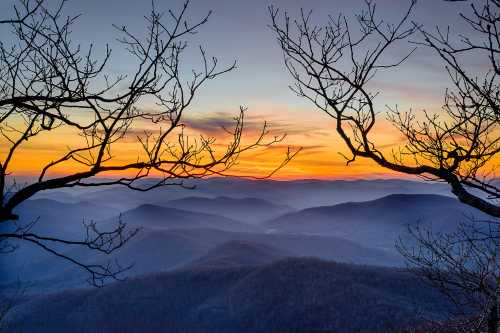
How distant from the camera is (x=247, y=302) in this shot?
469ft

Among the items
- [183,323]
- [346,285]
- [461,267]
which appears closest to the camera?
[461,267]

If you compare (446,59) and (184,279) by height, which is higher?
(446,59)

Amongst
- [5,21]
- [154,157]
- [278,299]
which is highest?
[5,21]

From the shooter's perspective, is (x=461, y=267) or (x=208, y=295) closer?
(x=461, y=267)

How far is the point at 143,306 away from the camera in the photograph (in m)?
157

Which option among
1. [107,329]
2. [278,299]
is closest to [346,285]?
[278,299]

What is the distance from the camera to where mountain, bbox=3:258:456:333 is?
120m

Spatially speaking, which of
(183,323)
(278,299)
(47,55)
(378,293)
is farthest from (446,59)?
(183,323)

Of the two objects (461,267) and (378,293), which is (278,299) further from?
(461,267)

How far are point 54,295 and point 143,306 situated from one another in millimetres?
41754

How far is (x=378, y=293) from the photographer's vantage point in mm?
126938

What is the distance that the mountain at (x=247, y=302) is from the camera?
120 meters

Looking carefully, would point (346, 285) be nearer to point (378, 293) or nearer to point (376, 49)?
point (378, 293)

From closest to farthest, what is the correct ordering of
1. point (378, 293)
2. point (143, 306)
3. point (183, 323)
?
1. point (378, 293)
2. point (183, 323)
3. point (143, 306)
